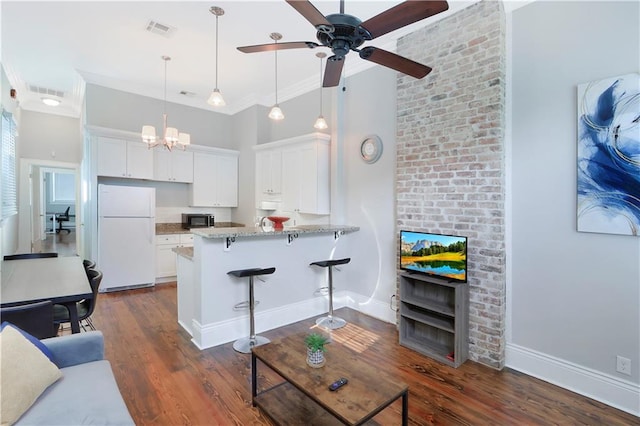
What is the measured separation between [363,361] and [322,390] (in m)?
0.43

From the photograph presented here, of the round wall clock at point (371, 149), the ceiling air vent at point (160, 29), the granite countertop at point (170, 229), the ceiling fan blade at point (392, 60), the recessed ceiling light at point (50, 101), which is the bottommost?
the granite countertop at point (170, 229)

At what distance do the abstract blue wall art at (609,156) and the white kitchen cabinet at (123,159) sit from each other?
18.9 ft

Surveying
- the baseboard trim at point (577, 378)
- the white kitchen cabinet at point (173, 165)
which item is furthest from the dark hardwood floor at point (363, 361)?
the white kitchen cabinet at point (173, 165)

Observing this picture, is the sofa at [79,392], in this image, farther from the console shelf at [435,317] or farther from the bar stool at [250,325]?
the console shelf at [435,317]

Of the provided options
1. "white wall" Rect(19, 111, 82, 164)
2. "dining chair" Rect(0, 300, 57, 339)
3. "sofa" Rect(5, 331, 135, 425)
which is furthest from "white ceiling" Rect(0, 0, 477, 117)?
"sofa" Rect(5, 331, 135, 425)

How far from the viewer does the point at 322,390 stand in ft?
5.65

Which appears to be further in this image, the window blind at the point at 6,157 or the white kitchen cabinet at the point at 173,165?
the white kitchen cabinet at the point at 173,165

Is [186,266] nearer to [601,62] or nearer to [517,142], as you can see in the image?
[517,142]

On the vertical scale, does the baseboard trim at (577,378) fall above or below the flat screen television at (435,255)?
below

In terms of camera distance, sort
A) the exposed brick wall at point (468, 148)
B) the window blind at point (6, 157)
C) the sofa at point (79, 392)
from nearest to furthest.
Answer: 1. the sofa at point (79, 392)
2. the exposed brick wall at point (468, 148)
3. the window blind at point (6, 157)

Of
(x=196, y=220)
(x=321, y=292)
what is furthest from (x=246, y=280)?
(x=196, y=220)

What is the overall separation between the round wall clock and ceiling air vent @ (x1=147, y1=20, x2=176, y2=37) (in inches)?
105

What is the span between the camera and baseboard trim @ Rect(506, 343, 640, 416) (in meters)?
2.21

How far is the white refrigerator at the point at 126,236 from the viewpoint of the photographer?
15.7 ft
